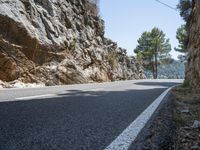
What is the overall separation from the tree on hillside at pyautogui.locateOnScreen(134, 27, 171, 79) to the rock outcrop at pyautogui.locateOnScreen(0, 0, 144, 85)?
34604 millimetres

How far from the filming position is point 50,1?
20.1 meters

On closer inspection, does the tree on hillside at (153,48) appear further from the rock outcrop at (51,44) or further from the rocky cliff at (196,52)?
the rocky cliff at (196,52)

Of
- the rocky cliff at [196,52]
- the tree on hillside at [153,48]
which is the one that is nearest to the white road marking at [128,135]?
the rocky cliff at [196,52]

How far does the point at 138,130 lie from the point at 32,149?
4.56ft

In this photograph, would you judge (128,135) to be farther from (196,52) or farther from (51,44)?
(51,44)

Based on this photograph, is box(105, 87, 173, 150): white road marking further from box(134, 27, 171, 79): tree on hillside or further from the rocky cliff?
box(134, 27, 171, 79): tree on hillside

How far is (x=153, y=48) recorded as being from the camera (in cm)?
6062

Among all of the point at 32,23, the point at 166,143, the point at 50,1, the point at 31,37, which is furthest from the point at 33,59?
the point at 166,143

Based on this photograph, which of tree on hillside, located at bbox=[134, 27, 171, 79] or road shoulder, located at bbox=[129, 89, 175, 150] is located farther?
tree on hillside, located at bbox=[134, 27, 171, 79]

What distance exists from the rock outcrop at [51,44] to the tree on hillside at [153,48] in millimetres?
34604

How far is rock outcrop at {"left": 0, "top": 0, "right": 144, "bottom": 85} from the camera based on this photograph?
15.1m

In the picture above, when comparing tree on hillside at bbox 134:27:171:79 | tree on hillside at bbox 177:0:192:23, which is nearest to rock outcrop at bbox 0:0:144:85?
tree on hillside at bbox 177:0:192:23

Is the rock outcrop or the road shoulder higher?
the rock outcrop

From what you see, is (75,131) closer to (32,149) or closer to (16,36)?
(32,149)
